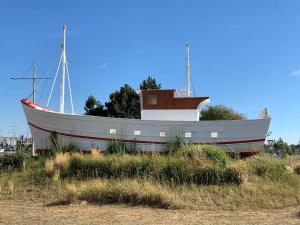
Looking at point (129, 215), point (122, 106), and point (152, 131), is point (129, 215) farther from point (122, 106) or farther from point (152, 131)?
point (122, 106)

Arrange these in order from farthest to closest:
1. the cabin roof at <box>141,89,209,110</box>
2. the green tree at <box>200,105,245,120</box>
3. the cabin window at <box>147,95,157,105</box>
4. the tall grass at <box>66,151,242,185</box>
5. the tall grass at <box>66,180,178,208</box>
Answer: the green tree at <box>200,105,245,120</box> < the cabin window at <box>147,95,157,105</box> < the cabin roof at <box>141,89,209,110</box> < the tall grass at <box>66,151,242,185</box> < the tall grass at <box>66,180,178,208</box>

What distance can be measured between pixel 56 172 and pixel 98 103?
3743 centimetres

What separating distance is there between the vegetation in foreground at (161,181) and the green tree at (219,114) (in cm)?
2626

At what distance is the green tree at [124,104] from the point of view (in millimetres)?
48656

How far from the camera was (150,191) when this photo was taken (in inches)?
483

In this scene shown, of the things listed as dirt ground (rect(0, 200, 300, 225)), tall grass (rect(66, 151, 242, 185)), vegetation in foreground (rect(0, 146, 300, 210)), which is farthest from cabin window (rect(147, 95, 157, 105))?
dirt ground (rect(0, 200, 300, 225))

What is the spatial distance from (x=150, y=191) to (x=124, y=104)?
37.3 metres

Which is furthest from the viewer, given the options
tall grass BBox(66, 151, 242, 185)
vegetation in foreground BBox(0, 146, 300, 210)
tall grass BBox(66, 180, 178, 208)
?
tall grass BBox(66, 151, 242, 185)

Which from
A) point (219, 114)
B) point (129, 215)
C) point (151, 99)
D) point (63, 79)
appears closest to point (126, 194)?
point (129, 215)

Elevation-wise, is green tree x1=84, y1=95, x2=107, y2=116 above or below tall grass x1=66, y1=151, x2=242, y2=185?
above

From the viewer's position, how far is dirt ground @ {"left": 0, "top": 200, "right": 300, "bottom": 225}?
10.0 meters

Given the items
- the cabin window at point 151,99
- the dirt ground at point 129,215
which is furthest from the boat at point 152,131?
the dirt ground at point 129,215

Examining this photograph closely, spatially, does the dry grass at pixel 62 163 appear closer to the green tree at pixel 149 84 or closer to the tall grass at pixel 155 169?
the tall grass at pixel 155 169

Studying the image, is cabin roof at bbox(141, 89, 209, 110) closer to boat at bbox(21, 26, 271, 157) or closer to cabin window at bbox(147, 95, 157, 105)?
cabin window at bbox(147, 95, 157, 105)
